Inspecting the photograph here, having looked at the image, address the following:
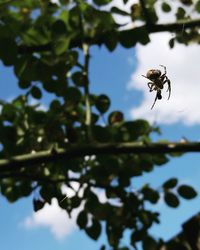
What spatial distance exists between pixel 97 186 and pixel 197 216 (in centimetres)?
70

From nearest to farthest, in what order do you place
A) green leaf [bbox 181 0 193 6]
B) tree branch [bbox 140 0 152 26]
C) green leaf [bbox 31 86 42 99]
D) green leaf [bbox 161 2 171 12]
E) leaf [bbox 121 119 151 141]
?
leaf [bbox 121 119 151 141]
green leaf [bbox 31 86 42 99]
tree branch [bbox 140 0 152 26]
green leaf [bbox 181 0 193 6]
green leaf [bbox 161 2 171 12]

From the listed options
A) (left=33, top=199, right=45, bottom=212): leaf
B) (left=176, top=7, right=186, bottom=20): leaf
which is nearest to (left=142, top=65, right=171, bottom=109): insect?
(left=176, top=7, right=186, bottom=20): leaf

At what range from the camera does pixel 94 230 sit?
10.1 feet

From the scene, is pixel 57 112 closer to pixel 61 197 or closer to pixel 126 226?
pixel 61 197

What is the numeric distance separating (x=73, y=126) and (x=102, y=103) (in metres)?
0.24

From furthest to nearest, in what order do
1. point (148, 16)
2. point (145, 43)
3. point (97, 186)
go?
1. point (148, 16)
2. point (145, 43)
3. point (97, 186)

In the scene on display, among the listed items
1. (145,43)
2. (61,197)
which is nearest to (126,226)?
(61,197)

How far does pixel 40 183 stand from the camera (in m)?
3.29

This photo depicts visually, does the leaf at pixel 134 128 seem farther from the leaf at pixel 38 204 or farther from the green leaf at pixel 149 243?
the leaf at pixel 38 204

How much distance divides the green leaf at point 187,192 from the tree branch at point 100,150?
666 mm

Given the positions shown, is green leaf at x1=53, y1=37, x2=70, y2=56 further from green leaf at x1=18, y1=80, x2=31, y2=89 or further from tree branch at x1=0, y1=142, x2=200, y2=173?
tree branch at x1=0, y1=142, x2=200, y2=173

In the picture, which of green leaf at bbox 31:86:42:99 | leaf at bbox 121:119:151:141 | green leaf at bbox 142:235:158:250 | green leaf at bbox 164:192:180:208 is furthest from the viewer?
green leaf at bbox 31:86:42:99

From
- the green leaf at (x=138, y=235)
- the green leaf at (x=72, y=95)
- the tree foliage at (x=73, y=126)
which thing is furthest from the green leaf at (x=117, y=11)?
the green leaf at (x=138, y=235)

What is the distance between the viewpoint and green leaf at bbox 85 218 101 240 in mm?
3084
